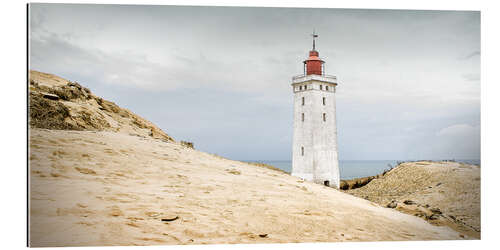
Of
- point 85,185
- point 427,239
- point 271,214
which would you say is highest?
point 85,185

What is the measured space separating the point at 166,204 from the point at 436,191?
29.0ft

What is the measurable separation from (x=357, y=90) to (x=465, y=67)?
322 cm

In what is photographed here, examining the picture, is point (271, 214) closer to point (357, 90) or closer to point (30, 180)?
point (30, 180)

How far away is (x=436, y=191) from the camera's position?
13664mm

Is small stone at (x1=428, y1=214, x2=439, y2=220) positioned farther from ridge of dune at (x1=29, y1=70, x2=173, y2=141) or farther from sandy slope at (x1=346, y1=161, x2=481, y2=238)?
ridge of dune at (x1=29, y1=70, x2=173, y2=141)

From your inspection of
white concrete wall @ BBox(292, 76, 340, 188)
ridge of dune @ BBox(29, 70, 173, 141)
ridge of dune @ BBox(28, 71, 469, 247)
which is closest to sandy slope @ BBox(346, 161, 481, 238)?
ridge of dune @ BBox(28, 71, 469, 247)

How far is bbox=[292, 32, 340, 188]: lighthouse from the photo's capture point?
16.2 metres

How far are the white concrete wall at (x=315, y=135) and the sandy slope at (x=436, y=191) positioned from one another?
1.95 m

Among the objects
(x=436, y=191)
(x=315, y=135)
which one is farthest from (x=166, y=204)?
(x=315, y=135)

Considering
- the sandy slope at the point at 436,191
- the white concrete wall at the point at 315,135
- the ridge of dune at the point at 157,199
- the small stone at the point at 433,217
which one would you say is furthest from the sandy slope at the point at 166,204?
the white concrete wall at the point at 315,135

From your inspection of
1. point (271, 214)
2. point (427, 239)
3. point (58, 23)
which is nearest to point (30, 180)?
point (58, 23)

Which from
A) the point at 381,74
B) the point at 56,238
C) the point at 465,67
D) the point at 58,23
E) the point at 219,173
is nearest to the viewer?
the point at 56,238

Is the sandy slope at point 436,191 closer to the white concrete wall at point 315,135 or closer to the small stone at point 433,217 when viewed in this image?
the small stone at point 433,217

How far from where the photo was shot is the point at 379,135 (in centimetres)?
1298
